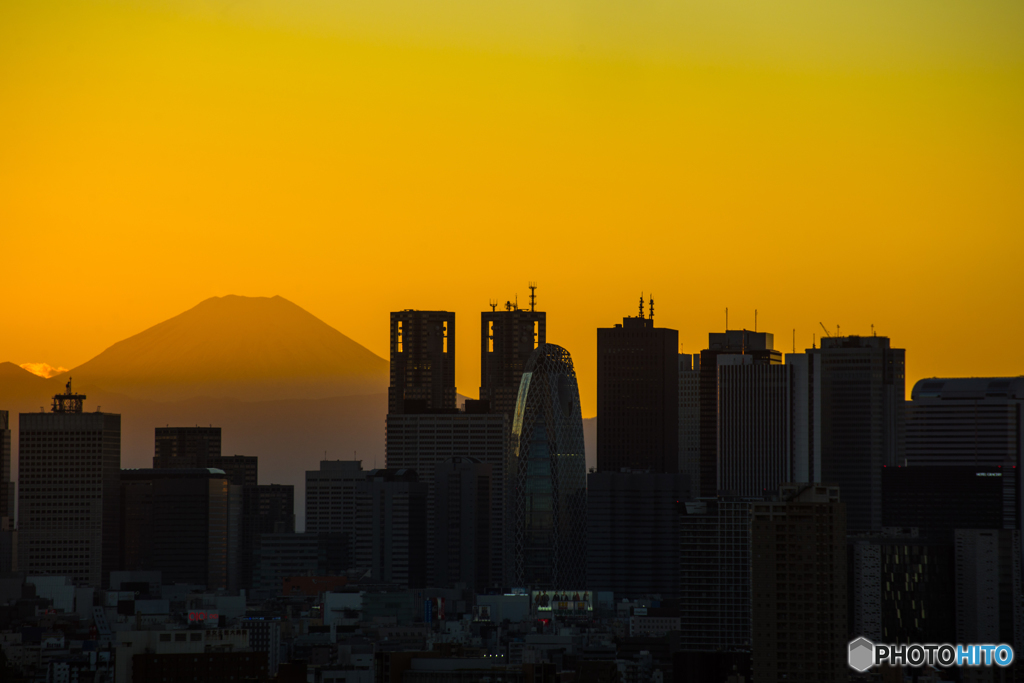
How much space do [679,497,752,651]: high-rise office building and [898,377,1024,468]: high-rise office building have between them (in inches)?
1796

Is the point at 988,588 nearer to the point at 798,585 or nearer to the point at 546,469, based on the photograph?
the point at 798,585

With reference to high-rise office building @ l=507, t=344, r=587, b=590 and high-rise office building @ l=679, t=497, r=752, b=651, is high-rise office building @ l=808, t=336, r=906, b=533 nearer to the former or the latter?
high-rise office building @ l=507, t=344, r=587, b=590

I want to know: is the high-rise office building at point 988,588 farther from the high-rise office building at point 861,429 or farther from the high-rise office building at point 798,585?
the high-rise office building at point 861,429

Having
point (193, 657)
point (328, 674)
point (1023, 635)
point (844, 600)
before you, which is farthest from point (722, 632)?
point (193, 657)

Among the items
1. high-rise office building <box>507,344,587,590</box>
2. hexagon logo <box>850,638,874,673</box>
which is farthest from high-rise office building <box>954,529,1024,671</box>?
high-rise office building <box>507,344,587,590</box>

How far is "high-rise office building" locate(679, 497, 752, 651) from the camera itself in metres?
134

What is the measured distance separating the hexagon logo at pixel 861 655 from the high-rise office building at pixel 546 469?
301 ft

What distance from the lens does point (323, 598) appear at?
181250mm

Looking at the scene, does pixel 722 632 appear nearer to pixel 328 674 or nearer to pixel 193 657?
pixel 328 674

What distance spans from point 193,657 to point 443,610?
88.6 metres

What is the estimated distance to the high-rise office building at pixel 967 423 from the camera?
18450 cm

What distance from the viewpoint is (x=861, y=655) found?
3809 inches

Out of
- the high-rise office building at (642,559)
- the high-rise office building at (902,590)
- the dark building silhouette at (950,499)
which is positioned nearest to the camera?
the high-rise office building at (902,590)

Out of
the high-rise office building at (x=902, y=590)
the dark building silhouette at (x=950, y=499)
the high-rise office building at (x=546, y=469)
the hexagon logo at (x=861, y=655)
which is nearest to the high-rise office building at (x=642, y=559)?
the high-rise office building at (x=546, y=469)
